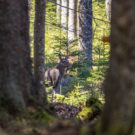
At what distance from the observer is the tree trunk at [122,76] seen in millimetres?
2322

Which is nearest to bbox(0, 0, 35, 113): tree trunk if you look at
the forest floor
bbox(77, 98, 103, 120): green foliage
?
the forest floor

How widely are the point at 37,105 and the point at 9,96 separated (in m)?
0.56

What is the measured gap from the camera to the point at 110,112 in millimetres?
2484

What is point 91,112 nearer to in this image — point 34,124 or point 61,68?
point 34,124

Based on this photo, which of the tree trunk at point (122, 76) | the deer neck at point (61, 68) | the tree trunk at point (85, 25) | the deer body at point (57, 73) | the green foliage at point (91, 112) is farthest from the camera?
the tree trunk at point (85, 25)

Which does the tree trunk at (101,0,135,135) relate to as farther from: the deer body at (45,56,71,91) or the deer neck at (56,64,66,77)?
the deer neck at (56,64,66,77)

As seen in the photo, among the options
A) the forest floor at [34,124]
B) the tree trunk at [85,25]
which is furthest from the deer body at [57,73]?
the forest floor at [34,124]

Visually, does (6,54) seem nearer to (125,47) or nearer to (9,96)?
(9,96)

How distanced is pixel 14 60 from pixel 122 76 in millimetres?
2195

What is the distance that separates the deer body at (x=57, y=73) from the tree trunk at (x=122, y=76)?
33.6ft

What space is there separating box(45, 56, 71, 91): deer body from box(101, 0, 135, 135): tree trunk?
1024cm

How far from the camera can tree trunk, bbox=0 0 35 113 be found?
13.2 ft

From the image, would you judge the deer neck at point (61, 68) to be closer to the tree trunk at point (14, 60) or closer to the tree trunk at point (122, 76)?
the tree trunk at point (14, 60)

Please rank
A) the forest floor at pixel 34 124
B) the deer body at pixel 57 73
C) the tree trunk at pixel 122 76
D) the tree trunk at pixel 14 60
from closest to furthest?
the tree trunk at pixel 122 76 < the forest floor at pixel 34 124 < the tree trunk at pixel 14 60 < the deer body at pixel 57 73
